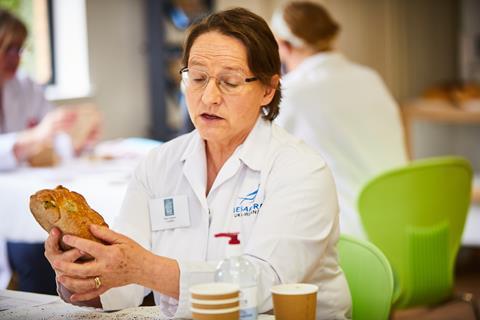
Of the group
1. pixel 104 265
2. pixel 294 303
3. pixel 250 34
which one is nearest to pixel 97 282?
pixel 104 265

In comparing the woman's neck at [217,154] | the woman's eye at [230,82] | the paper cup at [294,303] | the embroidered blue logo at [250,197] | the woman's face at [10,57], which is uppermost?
the woman's face at [10,57]

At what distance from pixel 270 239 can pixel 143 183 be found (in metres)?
0.42

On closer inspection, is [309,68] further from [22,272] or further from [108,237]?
[108,237]

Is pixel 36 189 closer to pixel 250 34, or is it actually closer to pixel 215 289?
pixel 250 34

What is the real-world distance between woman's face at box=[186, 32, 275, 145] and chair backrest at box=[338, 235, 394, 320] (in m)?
0.41

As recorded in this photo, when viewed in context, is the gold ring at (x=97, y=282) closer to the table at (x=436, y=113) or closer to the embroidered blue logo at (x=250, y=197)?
the embroidered blue logo at (x=250, y=197)

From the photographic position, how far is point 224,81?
1818 millimetres

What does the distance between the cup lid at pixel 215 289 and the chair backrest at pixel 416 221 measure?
142 centimetres

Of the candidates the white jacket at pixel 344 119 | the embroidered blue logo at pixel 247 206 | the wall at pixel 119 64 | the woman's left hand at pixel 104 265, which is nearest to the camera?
the woman's left hand at pixel 104 265

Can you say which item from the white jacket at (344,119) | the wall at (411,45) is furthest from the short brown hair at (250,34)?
the wall at (411,45)

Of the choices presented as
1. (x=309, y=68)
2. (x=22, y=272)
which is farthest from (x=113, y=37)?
(x=22, y=272)

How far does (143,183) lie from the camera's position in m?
1.95

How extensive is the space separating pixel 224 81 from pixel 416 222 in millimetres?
1242

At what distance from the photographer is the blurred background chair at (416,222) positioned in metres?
2.76
